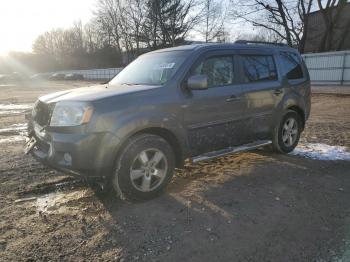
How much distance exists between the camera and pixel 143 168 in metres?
4.19

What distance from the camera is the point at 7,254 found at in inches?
123

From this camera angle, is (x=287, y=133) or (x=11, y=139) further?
(x=11, y=139)

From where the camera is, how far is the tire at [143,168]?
3.99m

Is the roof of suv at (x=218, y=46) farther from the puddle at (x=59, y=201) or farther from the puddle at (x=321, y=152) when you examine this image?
the puddle at (x=59, y=201)

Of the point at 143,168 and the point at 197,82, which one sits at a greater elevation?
the point at 197,82

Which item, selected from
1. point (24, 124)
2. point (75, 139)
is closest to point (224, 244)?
point (75, 139)

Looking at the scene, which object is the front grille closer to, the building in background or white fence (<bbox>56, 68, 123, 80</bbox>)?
the building in background

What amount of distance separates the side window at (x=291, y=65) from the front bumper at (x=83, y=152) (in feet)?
11.8

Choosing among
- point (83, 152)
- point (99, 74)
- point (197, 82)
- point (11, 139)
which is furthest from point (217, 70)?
point (99, 74)

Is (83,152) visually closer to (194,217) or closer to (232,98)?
(194,217)

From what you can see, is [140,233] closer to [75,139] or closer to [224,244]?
[224,244]

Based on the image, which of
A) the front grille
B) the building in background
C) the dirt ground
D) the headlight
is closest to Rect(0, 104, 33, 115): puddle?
the dirt ground

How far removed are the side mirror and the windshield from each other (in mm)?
281

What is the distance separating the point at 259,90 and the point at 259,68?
1.35 ft
